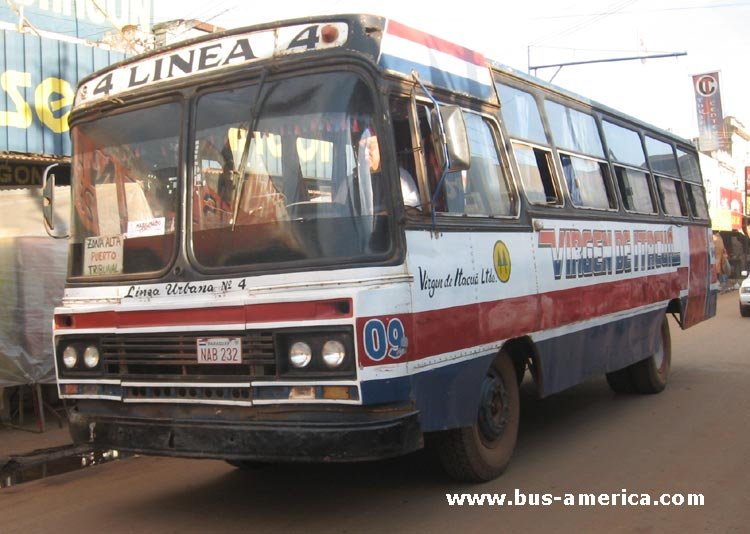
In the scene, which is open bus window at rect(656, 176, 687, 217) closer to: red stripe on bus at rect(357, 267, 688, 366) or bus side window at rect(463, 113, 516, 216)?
red stripe on bus at rect(357, 267, 688, 366)

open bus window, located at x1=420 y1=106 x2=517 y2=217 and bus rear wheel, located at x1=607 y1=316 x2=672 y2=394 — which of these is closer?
open bus window, located at x1=420 y1=106 x2=517 y2=217

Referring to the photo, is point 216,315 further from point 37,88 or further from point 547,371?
point 37,88

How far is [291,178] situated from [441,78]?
127cm

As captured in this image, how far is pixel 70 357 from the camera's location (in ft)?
16.6

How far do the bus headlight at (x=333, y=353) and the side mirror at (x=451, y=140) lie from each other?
119cm

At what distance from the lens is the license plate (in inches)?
173

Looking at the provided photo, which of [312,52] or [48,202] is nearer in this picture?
[312,52]

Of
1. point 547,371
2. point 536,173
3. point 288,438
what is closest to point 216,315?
point 288,438

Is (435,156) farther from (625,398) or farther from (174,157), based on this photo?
(625,398)

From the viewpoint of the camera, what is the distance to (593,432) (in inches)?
281

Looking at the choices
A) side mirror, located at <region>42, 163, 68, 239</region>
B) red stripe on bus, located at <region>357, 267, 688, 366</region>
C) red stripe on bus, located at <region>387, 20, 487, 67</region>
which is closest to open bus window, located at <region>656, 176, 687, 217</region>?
red stripe on bus, located at <region>357, 267, 688, 366</region>

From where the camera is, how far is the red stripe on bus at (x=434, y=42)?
15.0 ft

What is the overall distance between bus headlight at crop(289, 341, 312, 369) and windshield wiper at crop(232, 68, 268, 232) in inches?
33.6

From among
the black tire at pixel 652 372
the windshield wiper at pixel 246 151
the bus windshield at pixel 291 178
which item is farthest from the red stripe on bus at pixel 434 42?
the black tire at pixel 652 372
